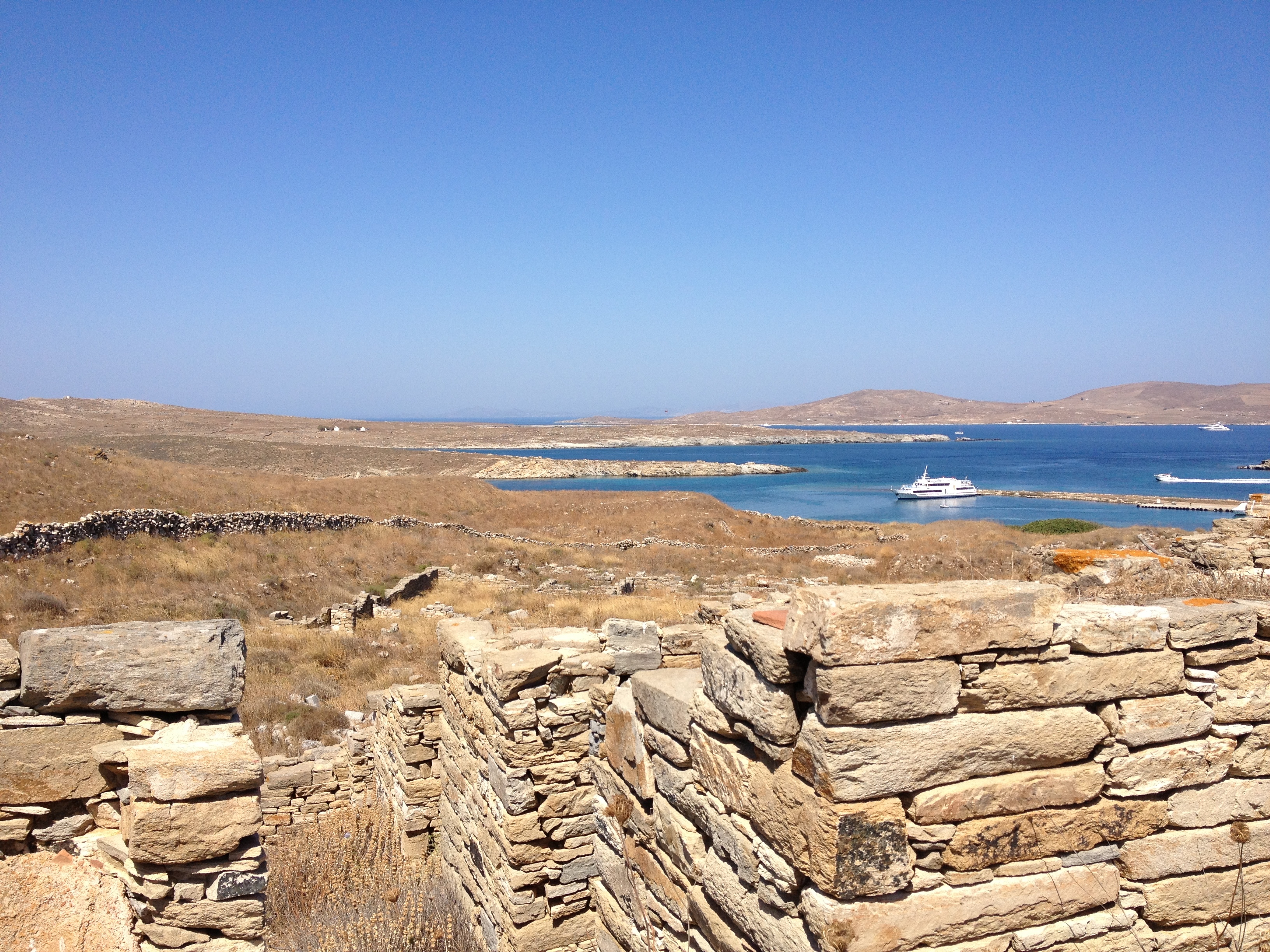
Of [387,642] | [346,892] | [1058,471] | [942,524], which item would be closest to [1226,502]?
[942,524]

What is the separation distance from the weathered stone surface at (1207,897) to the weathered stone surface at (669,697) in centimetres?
217

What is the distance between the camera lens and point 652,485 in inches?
3063

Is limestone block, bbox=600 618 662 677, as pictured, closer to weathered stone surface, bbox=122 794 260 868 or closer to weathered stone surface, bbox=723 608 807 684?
weathered stone surface, bbox=723 608 807 684

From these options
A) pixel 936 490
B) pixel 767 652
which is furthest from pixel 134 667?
pixel 936 490

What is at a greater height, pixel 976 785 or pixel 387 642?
pixel 976 785

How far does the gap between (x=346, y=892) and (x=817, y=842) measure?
231 inches

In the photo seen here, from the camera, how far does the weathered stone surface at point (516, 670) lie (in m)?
5.60

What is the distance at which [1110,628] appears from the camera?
10.4ft

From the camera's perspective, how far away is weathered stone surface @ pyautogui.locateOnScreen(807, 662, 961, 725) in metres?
2.76

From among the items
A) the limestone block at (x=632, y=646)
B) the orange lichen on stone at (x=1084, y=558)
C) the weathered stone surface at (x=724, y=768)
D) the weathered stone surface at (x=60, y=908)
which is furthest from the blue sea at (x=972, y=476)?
the weathered stone surface at (x=60, y=908)

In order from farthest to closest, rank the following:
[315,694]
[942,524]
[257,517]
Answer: [942,524] → [257,517] → [315,694]

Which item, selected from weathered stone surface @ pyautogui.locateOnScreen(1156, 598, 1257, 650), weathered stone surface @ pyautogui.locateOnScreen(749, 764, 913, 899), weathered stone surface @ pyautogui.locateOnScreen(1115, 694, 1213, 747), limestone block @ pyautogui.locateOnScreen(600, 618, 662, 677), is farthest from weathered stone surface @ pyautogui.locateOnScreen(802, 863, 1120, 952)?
limestone block @ pyautogui.locateOnScreen(600, 618, 662, 677)

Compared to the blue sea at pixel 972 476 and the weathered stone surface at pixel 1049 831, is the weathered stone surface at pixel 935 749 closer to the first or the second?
the weathered stone surface at pixel 1049 831

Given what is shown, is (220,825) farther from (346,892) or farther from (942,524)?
(942,524)
